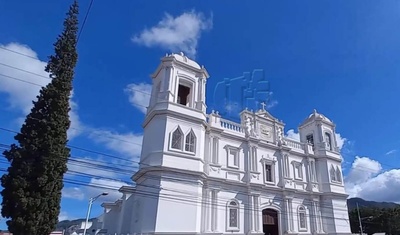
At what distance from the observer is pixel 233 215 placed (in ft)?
60.6

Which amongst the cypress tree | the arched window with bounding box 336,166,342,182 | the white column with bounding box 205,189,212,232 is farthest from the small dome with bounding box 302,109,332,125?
the cypress tree

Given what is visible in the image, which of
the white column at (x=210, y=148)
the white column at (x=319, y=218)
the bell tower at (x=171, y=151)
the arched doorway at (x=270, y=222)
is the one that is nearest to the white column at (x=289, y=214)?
the arched doorway at (x=270, y=222)

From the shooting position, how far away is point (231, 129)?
2123 centimetres

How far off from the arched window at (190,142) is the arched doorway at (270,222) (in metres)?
7.48

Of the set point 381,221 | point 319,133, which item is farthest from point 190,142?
point 381,221

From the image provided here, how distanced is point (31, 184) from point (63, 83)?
16.4 feet

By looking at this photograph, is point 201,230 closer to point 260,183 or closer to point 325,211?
point 260,183

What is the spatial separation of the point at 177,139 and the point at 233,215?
21.2ft

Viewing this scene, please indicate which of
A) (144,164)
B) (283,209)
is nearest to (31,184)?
(144,164)

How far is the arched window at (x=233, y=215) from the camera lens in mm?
18078

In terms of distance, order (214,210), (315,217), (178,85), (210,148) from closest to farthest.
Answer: (214,210)
(210,148)
(178,85)
(315,217)

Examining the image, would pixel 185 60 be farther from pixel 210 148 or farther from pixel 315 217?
pixel 315 217

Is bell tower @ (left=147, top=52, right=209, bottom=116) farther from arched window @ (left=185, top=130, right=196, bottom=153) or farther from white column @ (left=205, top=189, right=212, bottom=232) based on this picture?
white column @ (left=205, top=189, right=212, bottom=232)

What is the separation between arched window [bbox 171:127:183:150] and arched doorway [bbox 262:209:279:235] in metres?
8.29
